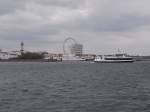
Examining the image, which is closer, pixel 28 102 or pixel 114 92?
pixel 28 102

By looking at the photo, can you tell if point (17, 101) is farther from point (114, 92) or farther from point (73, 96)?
point (114, 92)

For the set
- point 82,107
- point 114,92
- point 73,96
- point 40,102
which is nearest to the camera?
point 82,107

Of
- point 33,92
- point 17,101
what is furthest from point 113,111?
point 33,92

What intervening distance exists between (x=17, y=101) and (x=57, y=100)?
3.71 metres

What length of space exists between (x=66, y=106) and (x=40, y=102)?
138 inches

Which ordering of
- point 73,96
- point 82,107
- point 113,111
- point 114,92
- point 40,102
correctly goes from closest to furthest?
1. point 113,111
2. point 82,107
3. point 40,102
4. point 73,96
5. point 114,92

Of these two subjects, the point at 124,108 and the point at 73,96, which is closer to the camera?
the point at 124,108

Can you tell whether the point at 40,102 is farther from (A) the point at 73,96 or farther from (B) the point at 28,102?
(A) the point at 73,96

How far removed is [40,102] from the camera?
40.4 meters

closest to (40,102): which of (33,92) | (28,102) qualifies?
(28,102)

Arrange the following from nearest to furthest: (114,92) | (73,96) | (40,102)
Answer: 1. (40,102)
2. (73,96)
3. (114,92)

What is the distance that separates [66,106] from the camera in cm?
3784

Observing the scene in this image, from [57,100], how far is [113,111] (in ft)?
27.7

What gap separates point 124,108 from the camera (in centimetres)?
3616
